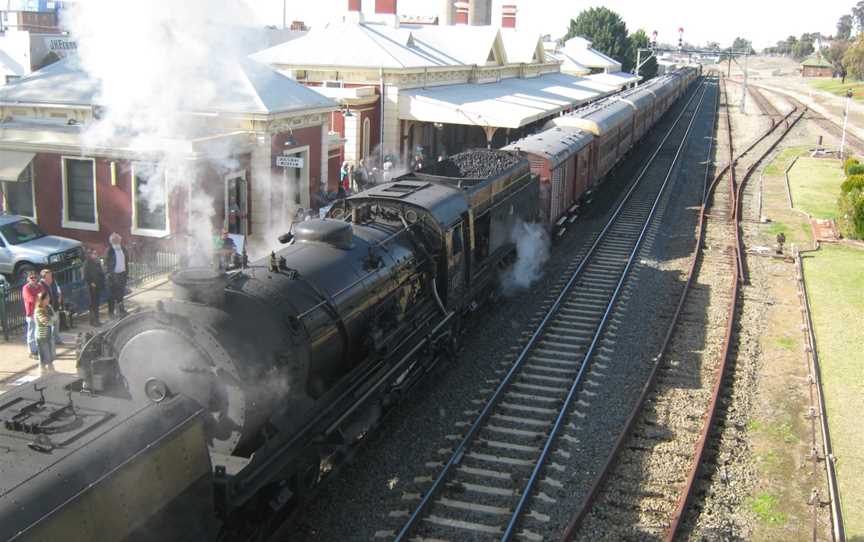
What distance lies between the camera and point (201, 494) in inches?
245

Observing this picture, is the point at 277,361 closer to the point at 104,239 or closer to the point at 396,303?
the point at 396,303

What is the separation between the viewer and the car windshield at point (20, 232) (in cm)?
1625

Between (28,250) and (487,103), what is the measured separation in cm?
2149

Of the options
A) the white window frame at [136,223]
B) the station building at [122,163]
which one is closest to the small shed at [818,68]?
the station building at [122,163]

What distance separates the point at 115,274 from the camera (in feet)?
46.8

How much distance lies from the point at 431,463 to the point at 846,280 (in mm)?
13541

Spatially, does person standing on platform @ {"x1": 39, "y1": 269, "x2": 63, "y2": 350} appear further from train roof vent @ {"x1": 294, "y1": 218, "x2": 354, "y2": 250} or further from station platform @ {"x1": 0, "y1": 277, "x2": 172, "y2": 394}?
train roof vent @ {"x1": 294, "y1": 218, "x2": 354, "y2": 250}

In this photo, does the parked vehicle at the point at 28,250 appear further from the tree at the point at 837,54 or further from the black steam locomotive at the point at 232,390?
the tree at the point at 837,54

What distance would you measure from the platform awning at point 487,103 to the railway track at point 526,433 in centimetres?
1367

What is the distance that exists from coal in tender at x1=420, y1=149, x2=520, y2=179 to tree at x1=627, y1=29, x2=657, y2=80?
80.1m

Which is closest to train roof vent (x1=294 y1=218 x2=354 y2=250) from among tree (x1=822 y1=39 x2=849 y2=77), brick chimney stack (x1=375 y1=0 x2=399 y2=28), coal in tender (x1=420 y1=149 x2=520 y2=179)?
coal in tender (x1=420 y1=149 x2=520 y2=179)

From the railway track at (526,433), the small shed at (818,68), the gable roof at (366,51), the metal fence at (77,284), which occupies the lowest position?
the railway track at (526,433)

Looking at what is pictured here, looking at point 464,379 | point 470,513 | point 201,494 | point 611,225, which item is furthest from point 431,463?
point 611,225

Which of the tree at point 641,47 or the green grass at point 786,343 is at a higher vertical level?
the tree at point 641,47
